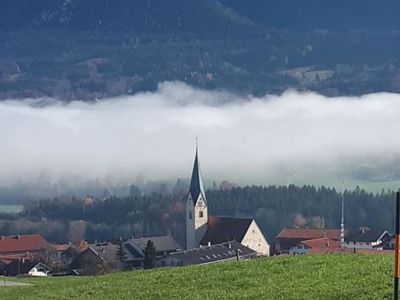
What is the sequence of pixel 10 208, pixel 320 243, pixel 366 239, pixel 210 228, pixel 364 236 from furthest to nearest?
1. pixel 10 208
2. pixel 210 228
3. pixel 364 236
4. pixel 366 239
5. pixel 320 243

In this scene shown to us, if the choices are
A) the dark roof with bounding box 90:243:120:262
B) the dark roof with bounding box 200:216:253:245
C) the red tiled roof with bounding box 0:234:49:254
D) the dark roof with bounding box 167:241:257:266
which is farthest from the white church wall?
the red tiled roof with bounding box 0:234:49:254

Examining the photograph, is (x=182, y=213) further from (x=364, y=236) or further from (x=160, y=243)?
(x=364, y=236)

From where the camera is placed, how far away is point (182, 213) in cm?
15688

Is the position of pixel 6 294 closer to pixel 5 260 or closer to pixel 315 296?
pixel 315 296

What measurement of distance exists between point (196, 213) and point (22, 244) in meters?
24.0

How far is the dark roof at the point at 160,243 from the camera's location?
12700cm

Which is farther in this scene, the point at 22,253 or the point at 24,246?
the point at 24,246

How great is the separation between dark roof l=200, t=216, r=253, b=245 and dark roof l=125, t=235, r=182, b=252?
3.84 meters

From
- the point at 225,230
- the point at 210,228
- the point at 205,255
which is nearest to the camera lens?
the point at 205,255

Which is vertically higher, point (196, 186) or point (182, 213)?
point (196, 186)

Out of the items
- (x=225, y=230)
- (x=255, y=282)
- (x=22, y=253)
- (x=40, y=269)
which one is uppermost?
(x=255, y=282)

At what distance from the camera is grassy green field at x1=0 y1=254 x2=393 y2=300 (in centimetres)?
2555

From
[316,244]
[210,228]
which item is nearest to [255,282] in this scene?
[316,244]

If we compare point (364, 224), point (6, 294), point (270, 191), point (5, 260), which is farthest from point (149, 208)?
point (6, 294)
